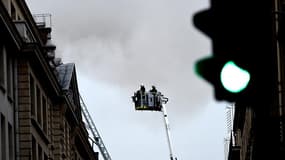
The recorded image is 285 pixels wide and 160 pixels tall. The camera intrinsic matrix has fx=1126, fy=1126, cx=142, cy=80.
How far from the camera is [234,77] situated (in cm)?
805

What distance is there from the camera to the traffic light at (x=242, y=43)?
737cm

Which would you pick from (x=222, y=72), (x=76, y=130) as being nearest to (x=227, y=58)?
(x=222, y=72)

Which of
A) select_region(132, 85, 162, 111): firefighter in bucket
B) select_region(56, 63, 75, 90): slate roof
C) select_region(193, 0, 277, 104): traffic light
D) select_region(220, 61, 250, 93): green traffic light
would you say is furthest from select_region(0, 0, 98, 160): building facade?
select_region(193, 0, 277, 104): traffic light

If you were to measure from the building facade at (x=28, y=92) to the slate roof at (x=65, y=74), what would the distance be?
76 centimetres

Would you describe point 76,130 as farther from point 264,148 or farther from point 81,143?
point 264,148

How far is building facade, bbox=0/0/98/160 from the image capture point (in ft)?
175

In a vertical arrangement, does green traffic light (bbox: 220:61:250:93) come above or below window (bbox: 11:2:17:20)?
below

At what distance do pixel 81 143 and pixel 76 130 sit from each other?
15.3 feet

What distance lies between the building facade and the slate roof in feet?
2.50

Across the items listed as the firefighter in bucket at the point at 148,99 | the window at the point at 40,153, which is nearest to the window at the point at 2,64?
the window at the point at 40,153

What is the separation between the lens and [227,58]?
7.62 m

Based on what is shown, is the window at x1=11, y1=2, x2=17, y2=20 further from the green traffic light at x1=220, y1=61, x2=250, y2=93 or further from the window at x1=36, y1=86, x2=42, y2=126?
the green traffic light at x1=220, y1=61, x2=250, y2=93

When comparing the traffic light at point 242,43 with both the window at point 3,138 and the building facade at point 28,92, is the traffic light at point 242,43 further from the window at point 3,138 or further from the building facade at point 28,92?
the window at point 3,138

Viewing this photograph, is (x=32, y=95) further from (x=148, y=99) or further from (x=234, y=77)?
(x=234, y=77)
